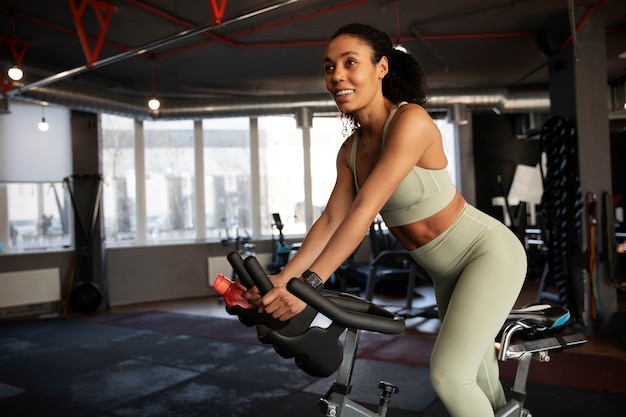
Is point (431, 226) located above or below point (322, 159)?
below

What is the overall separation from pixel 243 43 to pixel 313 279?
5.42 meters

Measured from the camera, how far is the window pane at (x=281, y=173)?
8852mm

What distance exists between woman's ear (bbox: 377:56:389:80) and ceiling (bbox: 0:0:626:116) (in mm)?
2492

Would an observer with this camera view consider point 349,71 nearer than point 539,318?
Yes

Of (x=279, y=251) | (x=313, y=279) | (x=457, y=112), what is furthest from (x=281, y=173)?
(x=313, y=279)

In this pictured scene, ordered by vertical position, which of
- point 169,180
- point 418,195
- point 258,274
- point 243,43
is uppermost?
point 243,43

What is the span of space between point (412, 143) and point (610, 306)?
4.61 m

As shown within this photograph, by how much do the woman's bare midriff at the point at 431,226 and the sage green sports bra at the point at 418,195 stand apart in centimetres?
2

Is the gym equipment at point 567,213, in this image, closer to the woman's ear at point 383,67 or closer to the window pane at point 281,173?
the woman's ear at point 383,67

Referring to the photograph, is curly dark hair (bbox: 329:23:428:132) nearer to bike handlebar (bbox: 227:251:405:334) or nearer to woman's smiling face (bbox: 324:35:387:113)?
→ woman's smiling face (bbox: 324:35:387:113)

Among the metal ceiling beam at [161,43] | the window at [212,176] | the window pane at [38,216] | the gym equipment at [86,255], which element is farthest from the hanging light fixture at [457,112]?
the window pane at [38,216]

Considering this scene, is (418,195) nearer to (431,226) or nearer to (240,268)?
(431,226)

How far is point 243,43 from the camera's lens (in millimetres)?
6035

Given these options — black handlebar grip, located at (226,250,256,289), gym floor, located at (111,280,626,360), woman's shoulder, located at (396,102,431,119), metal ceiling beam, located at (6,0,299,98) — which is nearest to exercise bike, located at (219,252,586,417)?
black handlebar grip, located at (226,250,256,289)
